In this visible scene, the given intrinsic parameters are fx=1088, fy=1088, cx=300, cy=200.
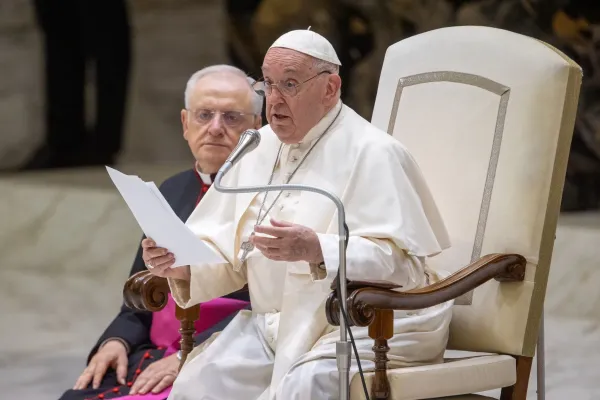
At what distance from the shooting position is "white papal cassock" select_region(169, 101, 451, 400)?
3.11 meters

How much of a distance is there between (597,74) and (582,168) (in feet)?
2.10

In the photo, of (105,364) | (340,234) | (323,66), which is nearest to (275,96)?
(323,66)

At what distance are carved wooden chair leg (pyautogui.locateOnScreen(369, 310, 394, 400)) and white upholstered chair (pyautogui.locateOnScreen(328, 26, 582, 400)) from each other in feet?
0.28

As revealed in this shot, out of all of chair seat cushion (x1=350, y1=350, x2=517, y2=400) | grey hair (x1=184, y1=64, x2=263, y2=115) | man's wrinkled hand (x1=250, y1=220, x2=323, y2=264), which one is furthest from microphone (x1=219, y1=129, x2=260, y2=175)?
grey hair (x1=184, y1=64, x2=263, y2=115)

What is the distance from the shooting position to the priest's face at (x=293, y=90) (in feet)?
10.7

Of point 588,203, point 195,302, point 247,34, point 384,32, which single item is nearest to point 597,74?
point 588,203

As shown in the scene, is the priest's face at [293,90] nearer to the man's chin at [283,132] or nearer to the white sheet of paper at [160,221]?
the man's chin at [283,132]

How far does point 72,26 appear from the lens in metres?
9.42

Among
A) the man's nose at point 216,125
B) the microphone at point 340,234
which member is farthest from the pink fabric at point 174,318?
the microphone at point 340,234

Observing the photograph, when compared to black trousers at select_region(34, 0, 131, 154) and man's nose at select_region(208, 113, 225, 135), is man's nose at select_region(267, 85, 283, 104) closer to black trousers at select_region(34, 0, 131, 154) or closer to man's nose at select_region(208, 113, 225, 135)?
man's nose at select_region(208, 113, 225, 135)

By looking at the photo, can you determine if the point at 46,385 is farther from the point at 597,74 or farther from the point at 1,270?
the point at 597,74

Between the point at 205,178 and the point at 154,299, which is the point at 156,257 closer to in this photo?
the point at 154,299

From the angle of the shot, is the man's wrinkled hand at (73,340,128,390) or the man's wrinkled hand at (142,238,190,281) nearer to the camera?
the man's wrinkled hand at (142,238,190,281)

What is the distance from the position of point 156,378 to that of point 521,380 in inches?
48.4
